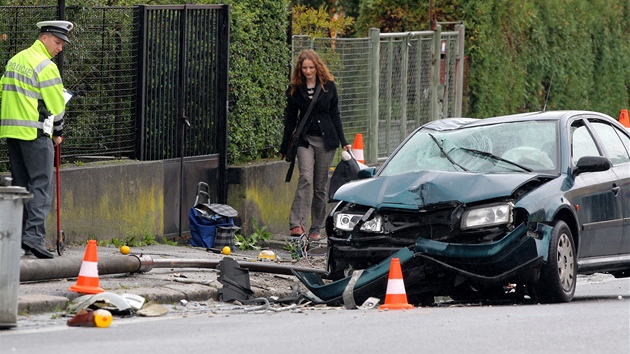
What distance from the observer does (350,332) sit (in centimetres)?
834

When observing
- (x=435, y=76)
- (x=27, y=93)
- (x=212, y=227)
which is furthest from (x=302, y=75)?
(x=435, y=76)

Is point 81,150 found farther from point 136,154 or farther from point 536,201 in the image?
point 536,201

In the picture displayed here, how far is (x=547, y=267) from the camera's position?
10.0m

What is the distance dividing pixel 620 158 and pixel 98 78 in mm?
5170

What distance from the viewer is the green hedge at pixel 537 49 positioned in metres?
21.4

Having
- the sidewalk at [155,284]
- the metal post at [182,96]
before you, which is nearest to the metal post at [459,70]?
the metal post at [182,96]

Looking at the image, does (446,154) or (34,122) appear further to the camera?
(446,154)

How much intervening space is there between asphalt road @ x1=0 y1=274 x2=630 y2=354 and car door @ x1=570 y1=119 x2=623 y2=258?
100 centimetres

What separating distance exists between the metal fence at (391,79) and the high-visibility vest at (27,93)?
5.89 metres

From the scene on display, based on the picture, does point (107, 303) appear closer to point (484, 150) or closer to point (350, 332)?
point (350, 332)

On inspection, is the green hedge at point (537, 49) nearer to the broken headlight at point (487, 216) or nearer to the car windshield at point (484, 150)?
the car windshield at point (484, 150)

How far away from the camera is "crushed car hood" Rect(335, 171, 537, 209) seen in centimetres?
1009

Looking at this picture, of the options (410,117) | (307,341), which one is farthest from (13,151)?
(410,117)

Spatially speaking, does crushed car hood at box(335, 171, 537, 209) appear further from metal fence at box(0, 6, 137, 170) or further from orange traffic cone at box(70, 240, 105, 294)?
metal fence at box(0, 6, 137, 170)
